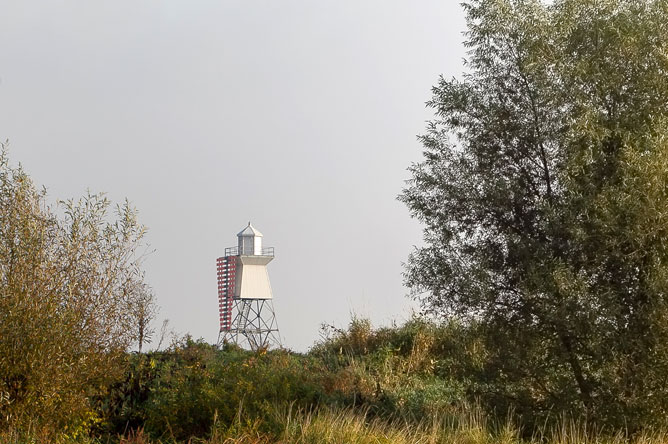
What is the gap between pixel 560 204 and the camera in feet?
37.4

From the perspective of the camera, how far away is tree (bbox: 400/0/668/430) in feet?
35.7

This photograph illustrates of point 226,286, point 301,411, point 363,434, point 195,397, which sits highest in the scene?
point 226,286

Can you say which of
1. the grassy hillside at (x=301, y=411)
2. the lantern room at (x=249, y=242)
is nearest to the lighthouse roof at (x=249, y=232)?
the lantern room at (x=249, y=242)

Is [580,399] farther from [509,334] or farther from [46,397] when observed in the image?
[46,397]

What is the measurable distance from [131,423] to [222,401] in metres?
1.49

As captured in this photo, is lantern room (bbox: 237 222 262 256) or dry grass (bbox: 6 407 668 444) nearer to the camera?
dry grass (bbox: 6 407 668 444)

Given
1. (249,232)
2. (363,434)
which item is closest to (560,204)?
(363,434)

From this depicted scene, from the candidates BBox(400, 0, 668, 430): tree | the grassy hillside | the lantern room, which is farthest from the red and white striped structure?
BBox(400, 0, 668, 430): tree

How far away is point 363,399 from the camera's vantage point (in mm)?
12961

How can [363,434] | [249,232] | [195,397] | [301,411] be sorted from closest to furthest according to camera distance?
[363,434], [195,397], [301,411], [249,232]

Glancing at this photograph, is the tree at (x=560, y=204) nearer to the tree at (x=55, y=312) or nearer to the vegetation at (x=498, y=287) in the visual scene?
the vegetation at (x=498, y=287)

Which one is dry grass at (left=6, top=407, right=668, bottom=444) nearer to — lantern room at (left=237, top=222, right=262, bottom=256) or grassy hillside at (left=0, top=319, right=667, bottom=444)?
grassy hillside at (left=0, top=319, right=667, bottom=444)

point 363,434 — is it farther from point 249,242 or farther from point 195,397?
point 249,242

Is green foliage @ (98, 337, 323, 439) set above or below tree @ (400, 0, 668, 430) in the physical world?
below
